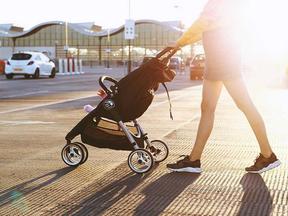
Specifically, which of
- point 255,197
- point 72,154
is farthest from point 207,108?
point 72,154

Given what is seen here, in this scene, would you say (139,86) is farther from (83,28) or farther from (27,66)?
(83,28)

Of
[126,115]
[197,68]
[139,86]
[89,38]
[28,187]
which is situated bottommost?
[197,68]

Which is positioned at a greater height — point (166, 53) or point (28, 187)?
point (166, 53)

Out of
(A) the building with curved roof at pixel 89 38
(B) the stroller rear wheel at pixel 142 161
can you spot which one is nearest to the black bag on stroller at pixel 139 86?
(B) the stroller rear wheel at pixel 142 161

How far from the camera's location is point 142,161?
18.7 ft

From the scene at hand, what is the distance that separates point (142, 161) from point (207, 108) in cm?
78

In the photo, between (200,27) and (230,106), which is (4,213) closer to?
(200,27)

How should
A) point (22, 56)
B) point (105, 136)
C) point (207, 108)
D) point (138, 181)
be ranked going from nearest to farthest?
point (138, 181), point (207, 108), point (105, 136), point (22, 56)

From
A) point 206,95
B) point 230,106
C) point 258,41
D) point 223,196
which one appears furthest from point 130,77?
point 258,41

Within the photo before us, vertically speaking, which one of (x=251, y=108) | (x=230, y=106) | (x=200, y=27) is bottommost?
(x=230, y=106)

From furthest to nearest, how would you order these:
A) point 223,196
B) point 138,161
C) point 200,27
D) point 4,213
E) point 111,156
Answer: point 111,156 → point 138,161 → point 200,27 → point 223,196 → point 4,213

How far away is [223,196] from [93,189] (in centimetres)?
107

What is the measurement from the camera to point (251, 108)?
5574 mm

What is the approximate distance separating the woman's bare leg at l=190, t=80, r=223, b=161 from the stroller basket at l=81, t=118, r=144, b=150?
606mm
